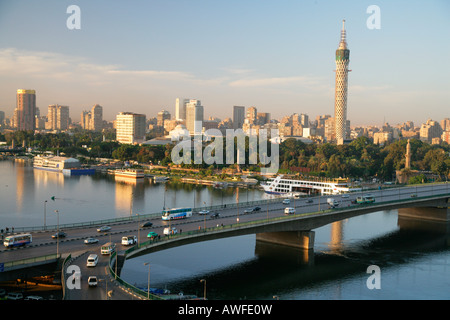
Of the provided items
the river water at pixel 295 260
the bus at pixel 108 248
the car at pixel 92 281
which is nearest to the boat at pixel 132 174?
the river water at pixel 295 260

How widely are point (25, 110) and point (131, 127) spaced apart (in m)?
49.0

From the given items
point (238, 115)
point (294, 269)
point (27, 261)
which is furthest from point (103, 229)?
point (238, 115)

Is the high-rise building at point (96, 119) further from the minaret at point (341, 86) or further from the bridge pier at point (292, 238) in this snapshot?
the bridge pier at point (292, 238)

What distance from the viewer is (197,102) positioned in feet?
415

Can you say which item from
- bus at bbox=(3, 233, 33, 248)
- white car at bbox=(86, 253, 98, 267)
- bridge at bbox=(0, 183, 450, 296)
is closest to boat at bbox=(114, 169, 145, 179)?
bridge at bbox=(0, 183, 450, 296)

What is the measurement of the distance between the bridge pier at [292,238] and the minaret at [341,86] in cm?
6409

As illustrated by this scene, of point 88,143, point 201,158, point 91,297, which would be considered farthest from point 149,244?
point 88,143

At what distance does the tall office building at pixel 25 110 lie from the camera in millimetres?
130750

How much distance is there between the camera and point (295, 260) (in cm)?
1955

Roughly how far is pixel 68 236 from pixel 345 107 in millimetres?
74636

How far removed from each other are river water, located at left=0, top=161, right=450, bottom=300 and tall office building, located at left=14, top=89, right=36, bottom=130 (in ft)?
346

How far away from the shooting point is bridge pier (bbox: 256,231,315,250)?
20837 mm

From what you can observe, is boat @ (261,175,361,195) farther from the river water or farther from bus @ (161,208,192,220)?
bus @ (161,208,192,220)

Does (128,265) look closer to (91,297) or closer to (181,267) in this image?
(181,267)
